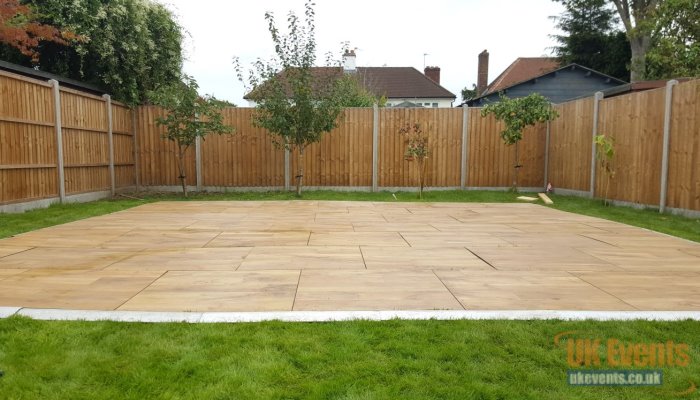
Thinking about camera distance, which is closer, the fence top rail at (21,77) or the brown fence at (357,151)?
the fence top rail at (21,77)

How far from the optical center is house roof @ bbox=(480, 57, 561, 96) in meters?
29.3

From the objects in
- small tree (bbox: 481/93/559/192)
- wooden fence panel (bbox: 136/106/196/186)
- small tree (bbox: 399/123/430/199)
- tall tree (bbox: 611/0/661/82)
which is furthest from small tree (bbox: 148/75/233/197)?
tall tree (bbox: 611/0/661/82)

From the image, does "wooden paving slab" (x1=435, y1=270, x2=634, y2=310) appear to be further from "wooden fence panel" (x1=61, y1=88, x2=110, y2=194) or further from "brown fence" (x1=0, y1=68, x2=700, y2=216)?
"wooden fence panel" (x1=61, y1=88, x2=110, y2=194)

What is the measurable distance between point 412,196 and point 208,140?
18.0 ft

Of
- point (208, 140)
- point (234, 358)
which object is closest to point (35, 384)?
point (234, 358)

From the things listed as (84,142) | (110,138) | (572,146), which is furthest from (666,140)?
(110,138)

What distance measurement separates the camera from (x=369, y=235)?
218 inches

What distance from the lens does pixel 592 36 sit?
2636cm

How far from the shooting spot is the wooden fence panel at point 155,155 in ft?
37.3

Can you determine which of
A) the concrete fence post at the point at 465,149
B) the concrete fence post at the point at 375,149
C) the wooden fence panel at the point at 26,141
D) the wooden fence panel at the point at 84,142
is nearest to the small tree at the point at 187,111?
the wooden fence panel at the point at 84,142

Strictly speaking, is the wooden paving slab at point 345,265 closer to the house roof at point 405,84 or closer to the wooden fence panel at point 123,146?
the wooden fence panel at point 123,146

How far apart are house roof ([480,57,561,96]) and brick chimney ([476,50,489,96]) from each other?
0.43 m

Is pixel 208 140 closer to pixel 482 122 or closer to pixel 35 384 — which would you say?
pixel 482 122

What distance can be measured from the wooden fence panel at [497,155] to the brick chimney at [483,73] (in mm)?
20463
